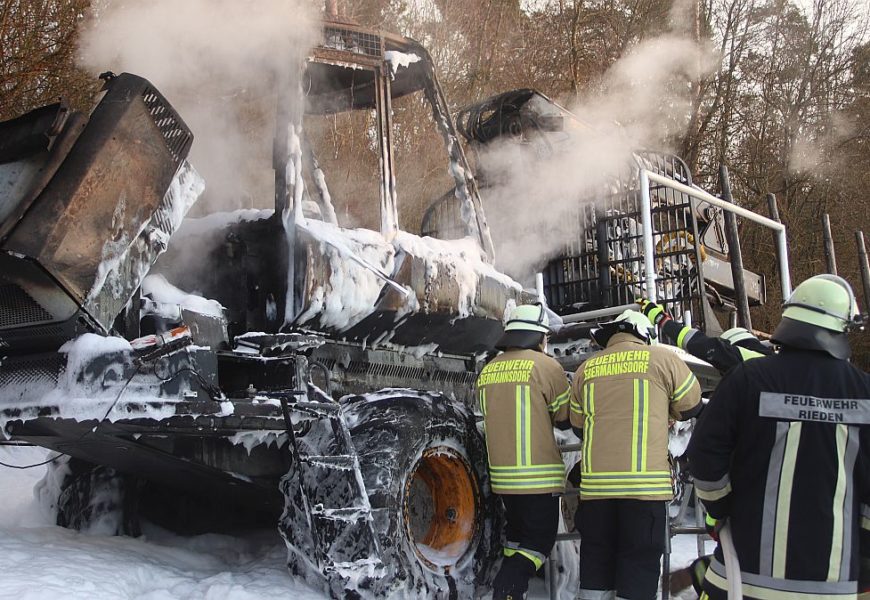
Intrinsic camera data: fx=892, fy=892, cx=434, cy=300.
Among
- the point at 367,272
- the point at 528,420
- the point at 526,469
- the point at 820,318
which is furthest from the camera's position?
the point at 528,420

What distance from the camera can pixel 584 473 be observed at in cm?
459

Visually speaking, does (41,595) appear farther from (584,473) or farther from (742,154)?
(742,154)

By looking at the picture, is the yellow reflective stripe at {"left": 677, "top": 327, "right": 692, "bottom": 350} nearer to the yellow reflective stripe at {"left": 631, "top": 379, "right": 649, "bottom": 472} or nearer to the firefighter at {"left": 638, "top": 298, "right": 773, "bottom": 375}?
the firefighter at {"left": 638, "top": 298, "right": 773, "bottom": 375}

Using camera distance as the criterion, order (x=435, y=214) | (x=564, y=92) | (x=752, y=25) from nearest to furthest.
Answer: (x=435, y=214), (x=564, y=92), (x=752, y=25)

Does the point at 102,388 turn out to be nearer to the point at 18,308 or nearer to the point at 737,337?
the point at 18,308

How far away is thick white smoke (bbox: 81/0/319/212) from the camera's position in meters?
4.52

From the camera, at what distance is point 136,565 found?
4148mm

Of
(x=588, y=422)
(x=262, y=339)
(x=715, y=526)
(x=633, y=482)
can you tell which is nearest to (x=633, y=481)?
(x=633, y=482)

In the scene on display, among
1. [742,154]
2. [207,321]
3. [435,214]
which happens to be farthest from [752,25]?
[207,321]

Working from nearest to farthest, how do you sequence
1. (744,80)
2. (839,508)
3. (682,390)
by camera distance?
(839,508), (682,390), (744,80)

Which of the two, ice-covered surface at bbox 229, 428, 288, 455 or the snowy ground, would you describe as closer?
the snowy ground

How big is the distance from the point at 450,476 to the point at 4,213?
8.57 feet

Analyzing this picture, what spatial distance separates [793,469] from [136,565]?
9.54ft

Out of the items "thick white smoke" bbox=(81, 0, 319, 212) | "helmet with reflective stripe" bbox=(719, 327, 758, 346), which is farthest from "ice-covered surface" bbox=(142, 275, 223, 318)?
"helmet with reflective stripe" bbox=(719, 327, 758, 346)
